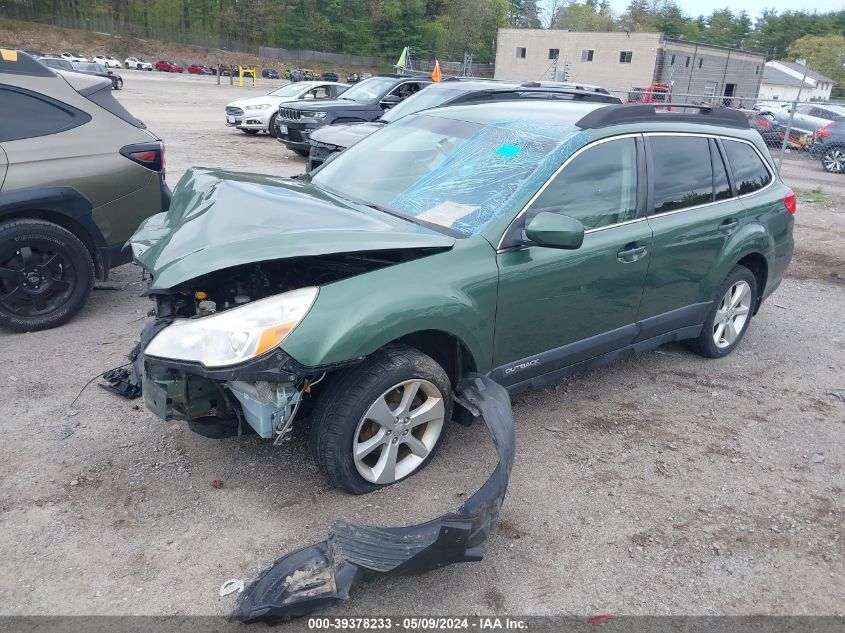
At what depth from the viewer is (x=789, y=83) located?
65.2m

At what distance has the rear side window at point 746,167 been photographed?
470cm

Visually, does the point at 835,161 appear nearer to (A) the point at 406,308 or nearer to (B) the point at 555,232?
(B) the point at 555,232

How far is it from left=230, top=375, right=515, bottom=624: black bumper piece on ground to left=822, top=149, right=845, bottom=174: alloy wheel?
64.1 ft

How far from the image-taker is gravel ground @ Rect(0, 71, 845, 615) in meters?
2.71

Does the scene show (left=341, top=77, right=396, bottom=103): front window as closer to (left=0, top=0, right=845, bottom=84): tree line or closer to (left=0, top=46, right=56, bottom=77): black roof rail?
(left=0, top=46, right=56, bottom=77): black roof rail

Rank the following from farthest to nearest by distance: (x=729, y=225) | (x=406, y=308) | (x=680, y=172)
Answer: (x=729, y=225), (x=680, y=172), (x=406, y=308)

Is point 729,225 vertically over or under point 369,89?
under

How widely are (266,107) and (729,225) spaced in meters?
14.2

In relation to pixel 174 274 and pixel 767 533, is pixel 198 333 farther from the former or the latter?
pixel 767 533

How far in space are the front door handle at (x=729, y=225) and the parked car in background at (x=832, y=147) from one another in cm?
1681

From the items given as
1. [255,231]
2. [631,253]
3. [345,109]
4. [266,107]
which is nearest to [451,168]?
[631,253]

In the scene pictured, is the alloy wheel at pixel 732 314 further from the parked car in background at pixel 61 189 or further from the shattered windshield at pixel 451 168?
the parked car in background at pixel 61 189

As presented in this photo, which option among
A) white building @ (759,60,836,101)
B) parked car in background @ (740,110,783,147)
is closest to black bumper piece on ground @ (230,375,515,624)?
parked car in background @ (740,110,783,147)

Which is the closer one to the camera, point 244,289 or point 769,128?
point 244,289
